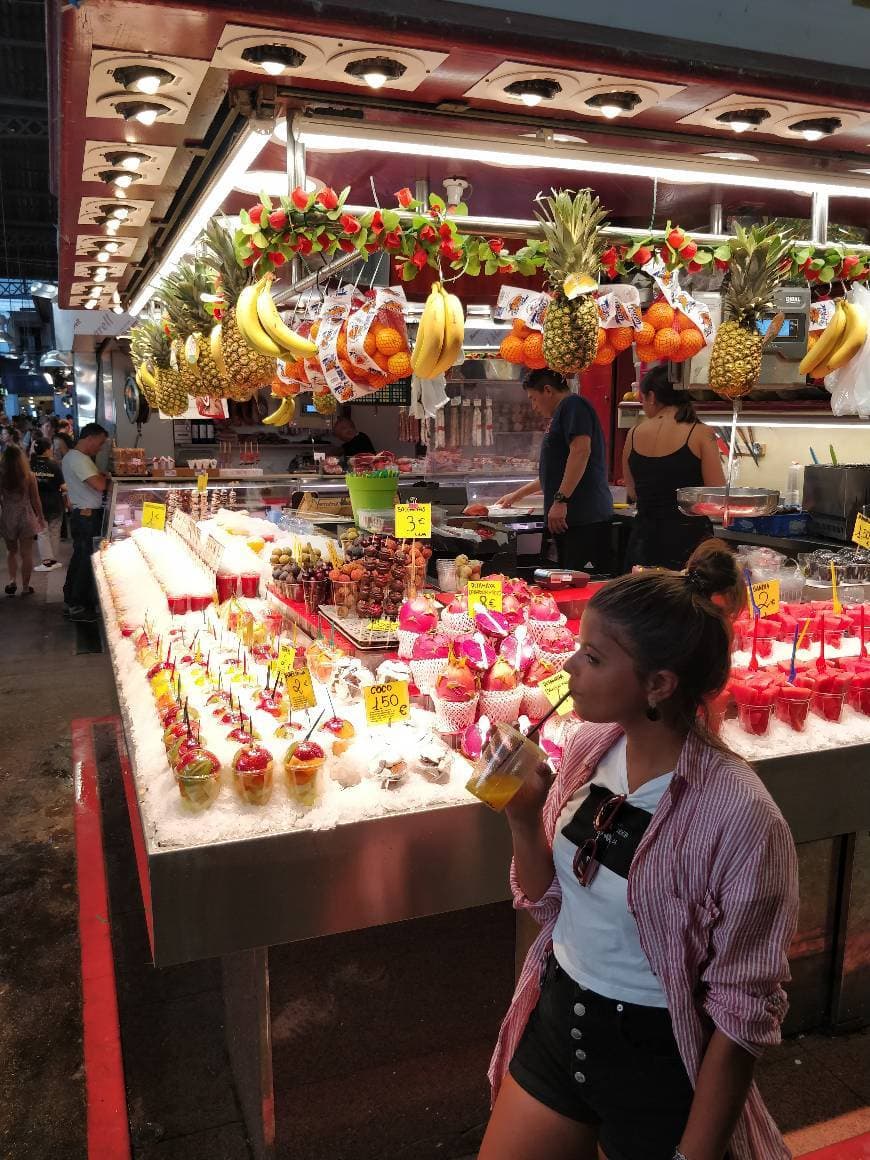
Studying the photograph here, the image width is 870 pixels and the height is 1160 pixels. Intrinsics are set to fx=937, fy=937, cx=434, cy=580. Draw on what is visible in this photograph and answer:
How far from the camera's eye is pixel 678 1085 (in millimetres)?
1653

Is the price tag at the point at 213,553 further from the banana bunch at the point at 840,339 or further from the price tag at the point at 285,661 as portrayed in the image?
the banana bunch at the point at 840,339

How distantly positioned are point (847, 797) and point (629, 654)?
5.54ft

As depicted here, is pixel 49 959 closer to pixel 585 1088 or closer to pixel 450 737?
pixel 450 737

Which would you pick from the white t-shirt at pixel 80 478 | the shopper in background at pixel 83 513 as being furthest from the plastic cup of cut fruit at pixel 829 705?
the white t-shirt at pixel 80 478

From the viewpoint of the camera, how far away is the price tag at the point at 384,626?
3652 millimetres

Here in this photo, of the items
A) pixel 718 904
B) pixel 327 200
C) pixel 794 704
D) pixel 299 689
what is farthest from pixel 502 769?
pixel 327 200

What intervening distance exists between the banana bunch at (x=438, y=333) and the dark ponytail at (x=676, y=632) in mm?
2372

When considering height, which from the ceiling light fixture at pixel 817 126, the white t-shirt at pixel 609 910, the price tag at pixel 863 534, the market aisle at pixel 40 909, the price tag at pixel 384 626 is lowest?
the market aisle at pixel 40 909

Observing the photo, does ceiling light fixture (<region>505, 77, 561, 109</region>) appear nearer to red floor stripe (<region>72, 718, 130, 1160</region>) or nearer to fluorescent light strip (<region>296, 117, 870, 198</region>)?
fluorescent light strip (<region>296, 117, 870, 198</region>)

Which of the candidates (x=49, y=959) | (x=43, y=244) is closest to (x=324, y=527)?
(x=49, y=959)

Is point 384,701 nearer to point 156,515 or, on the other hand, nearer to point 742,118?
point 742,118

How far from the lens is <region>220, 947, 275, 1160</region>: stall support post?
240 centimetres

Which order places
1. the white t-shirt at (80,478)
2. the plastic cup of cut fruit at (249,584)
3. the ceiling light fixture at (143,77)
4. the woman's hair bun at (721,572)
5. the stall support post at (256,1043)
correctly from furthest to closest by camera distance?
the white t-shirt at (80,478), the plastic cup of cut fruit at (249,584), the ceiling light fixture at (143,77), the stall support post at (256,1043), the woman's hair bun at (721,572)

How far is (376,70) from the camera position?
2615 mm
